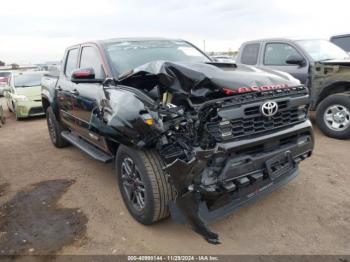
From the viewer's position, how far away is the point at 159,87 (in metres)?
3.12

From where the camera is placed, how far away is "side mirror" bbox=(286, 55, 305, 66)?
6.26m

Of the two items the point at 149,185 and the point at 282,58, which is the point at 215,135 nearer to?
the point at 149,185

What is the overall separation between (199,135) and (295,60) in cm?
439

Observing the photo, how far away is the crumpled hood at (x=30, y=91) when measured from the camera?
10.2 meters

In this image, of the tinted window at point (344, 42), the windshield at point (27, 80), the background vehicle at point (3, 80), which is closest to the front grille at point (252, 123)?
the tinted window at point (344, 42)

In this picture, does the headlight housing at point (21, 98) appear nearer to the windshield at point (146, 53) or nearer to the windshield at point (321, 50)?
the windshield at point (146, 53)

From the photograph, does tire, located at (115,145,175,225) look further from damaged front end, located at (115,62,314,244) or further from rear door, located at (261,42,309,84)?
rear door, located at (261,42,309,84)

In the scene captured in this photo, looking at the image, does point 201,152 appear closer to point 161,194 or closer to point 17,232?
point 161,194

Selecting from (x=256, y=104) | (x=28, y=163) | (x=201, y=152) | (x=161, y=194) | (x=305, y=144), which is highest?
(x=256, y=104)

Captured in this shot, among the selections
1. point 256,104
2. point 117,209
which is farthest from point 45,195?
point 256,104

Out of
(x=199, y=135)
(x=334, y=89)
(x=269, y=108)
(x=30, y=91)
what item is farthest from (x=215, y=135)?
(x=30, y=91)

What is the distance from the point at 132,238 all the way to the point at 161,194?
1.88 feet

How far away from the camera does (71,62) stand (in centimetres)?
546

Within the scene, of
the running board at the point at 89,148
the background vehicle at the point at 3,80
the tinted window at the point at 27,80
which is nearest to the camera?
the running board at the point at 89,148
